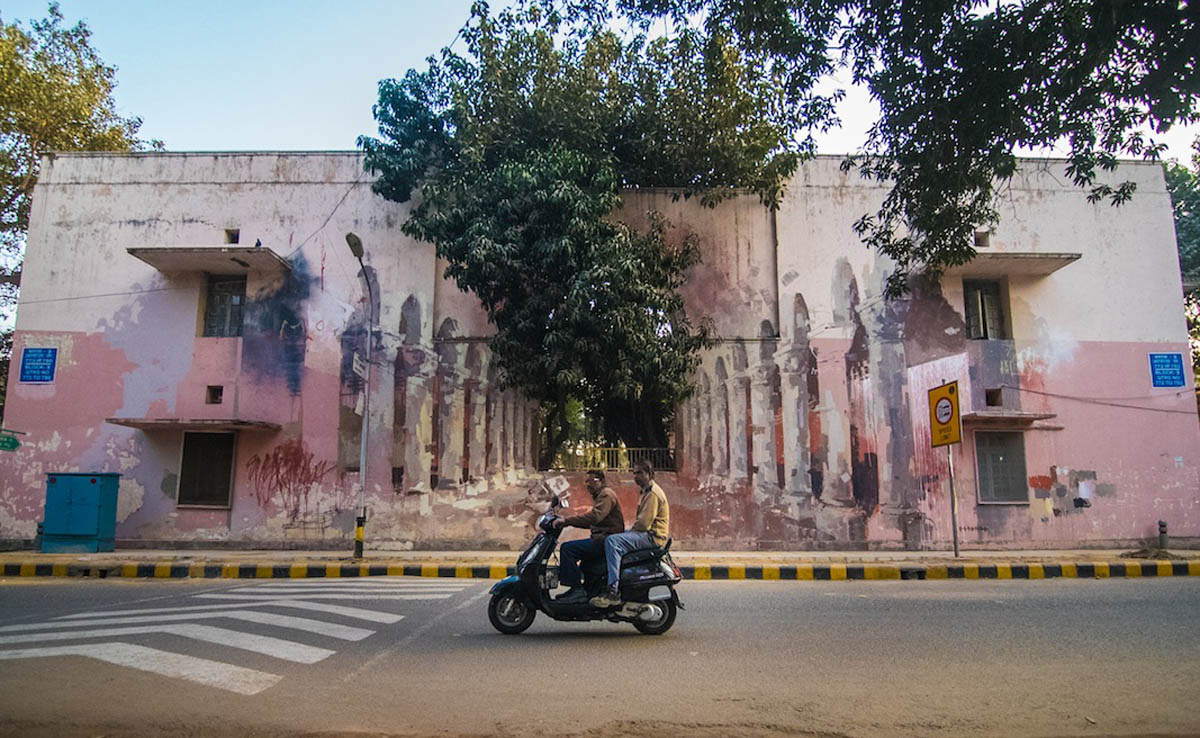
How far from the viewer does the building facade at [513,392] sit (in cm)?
1538

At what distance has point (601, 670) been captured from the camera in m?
5.51

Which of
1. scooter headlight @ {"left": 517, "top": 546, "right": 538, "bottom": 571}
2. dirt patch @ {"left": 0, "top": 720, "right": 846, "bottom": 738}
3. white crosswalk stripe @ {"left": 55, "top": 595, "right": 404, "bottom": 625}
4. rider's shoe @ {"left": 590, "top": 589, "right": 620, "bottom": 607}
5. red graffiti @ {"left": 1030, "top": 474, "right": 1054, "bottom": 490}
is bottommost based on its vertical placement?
dirt patch @ {"left": 0, "top": 720, "right": 846, "bottom": 738}

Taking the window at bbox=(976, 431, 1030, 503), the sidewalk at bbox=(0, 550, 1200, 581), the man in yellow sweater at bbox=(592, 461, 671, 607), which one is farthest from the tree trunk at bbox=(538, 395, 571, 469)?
the window at bbox=(976, 431, 1030, 503)

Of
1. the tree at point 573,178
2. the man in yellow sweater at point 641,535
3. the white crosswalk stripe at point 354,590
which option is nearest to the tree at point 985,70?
the man in yellow sweater at point 641,535

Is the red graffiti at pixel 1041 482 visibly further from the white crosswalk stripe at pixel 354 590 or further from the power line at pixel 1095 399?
the white crosswalk stripe at pixel 354 590

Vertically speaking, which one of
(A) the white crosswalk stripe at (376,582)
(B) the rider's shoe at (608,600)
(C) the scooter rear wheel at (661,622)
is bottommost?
(A) the white crosswalk stripe at (376,582)

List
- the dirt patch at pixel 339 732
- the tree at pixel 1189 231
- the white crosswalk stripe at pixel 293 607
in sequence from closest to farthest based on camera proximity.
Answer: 1. the dirt patch at pixel 339 732
2. the white crosswalk stripe at pixel 293 607
3. the tree at pixel 1189 231

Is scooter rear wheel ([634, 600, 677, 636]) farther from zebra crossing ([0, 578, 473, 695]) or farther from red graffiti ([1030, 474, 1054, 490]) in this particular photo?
red graffiti ([1030, 474, 1054, 490])

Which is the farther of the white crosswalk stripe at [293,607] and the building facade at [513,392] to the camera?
the building facade at [513,392]

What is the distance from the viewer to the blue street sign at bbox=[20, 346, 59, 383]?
1595cm

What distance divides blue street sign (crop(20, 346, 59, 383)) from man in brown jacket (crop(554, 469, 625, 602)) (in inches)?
563

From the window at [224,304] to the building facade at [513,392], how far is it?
0.05m

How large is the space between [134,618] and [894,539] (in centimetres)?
1301

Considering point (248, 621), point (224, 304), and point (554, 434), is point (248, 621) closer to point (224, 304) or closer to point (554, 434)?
point (554, 434)
